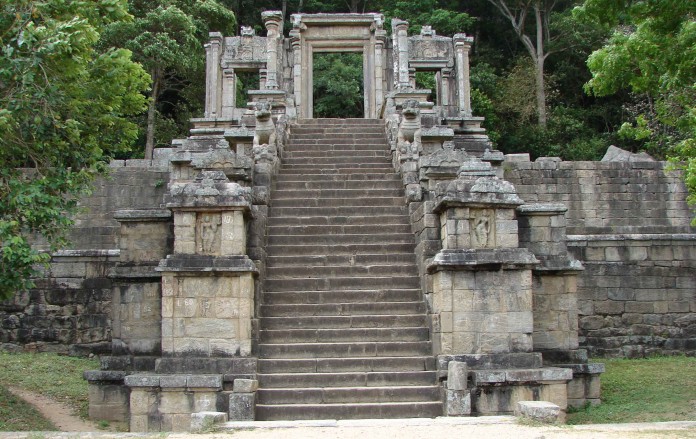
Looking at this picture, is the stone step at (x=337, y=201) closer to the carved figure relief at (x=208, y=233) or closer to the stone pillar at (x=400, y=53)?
the carved figure relief at (x=208, y=233)

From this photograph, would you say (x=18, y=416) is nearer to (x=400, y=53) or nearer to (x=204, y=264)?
(x=204, y=264)

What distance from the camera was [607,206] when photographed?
18.8m

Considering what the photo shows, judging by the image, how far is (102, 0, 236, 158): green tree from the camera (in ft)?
80.1

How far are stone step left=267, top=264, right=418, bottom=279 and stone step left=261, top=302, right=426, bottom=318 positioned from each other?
659 millimetres

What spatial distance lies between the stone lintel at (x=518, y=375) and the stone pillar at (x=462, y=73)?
13358 mm

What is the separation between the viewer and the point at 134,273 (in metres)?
10.9

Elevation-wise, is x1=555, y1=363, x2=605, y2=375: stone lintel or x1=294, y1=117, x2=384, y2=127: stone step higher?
x1=294, y1=117, x2=384, y2=127: stone step

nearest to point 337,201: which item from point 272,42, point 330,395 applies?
point 330,395

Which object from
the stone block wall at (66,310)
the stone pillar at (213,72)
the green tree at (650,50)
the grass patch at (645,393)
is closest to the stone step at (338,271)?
the grass patch at (645,393)

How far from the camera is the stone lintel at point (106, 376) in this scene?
35.5 ft

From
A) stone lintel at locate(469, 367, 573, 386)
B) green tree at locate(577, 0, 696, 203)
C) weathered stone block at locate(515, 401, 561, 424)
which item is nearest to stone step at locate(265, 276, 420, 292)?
stone lintel at locate(469, 367, 573, 386)

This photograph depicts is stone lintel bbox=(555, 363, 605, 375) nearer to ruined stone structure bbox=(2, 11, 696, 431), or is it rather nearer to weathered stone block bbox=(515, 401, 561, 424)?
ruined stone structure bbox=(2, 11, 696, 431)

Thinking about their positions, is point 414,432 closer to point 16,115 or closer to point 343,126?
point 16,115

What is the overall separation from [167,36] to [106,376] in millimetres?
15496
